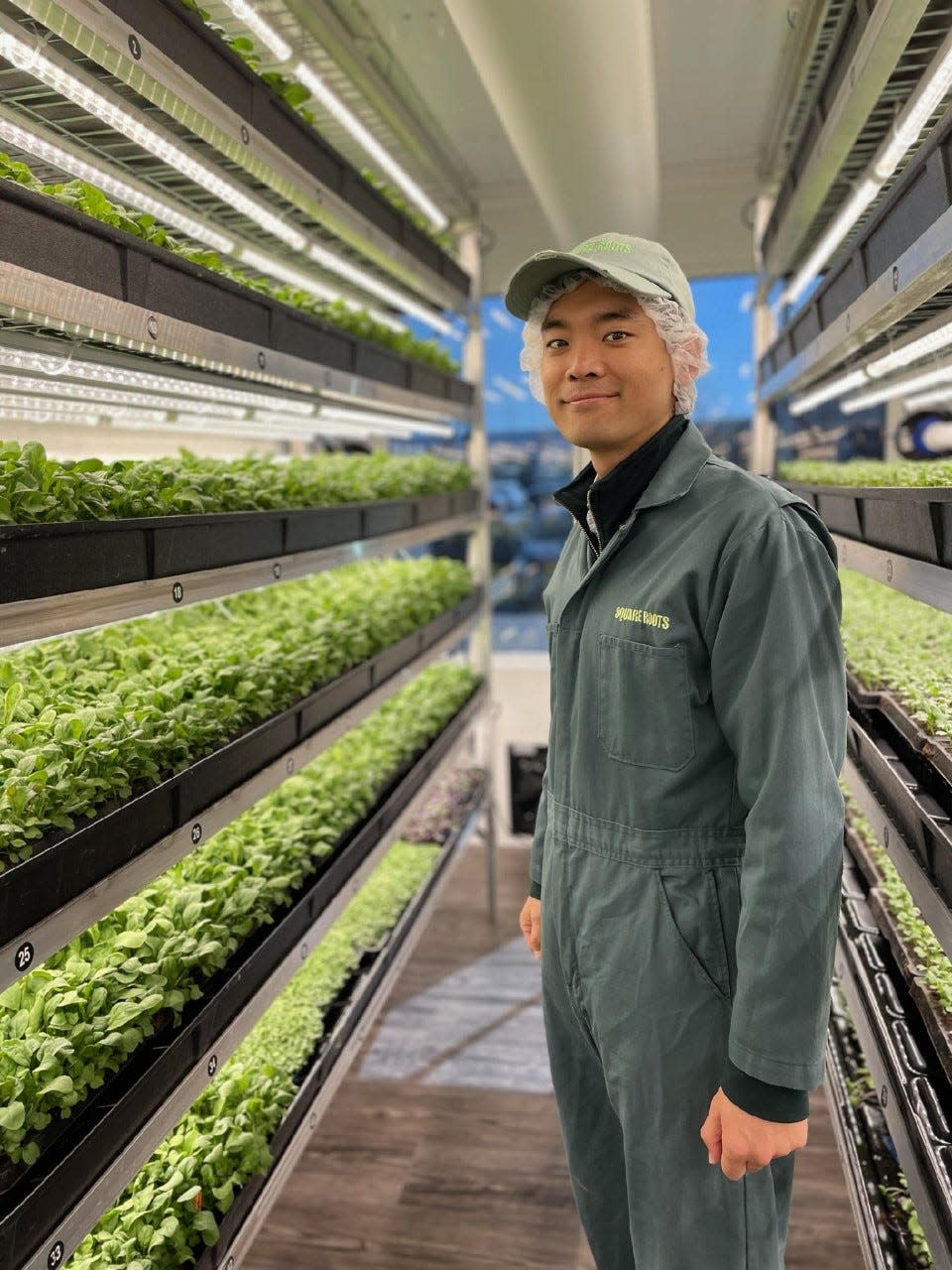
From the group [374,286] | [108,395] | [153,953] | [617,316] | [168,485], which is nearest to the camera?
[617,316]

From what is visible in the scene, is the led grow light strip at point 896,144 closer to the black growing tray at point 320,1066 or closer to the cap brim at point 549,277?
the cap brim at point 549,277

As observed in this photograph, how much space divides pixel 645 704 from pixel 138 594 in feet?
2.81

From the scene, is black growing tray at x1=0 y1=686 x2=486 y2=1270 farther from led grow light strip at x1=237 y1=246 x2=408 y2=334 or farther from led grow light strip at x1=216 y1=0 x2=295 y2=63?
Answer: led grow light strip at x1=216 y1=0 x2=295 y2=63

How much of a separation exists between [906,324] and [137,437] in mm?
2346

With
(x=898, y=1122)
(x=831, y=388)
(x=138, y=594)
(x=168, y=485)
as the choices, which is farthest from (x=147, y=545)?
(x=831, y=388)

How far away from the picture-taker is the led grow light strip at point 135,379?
155 cm

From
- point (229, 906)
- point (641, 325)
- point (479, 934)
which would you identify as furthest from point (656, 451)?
point (479, 934)

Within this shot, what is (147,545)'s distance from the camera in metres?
1.57

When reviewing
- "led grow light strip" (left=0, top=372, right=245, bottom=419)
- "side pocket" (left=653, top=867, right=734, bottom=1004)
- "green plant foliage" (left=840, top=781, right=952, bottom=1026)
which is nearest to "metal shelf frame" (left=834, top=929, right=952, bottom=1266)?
"green plant foliage" (left=840, top=781, right=952, bottom=1026)

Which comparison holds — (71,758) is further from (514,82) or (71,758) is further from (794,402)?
(794,402)

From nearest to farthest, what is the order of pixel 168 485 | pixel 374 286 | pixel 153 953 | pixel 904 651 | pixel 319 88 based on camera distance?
pixel 153 953 < pixel 168 485 < pixel 904 651 < pixel 319 88 < pixel 374 286

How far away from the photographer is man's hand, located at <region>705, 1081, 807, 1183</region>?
134cm

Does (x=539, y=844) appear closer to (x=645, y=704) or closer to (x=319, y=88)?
(x=645, y=704)

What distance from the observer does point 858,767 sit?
2.19m
